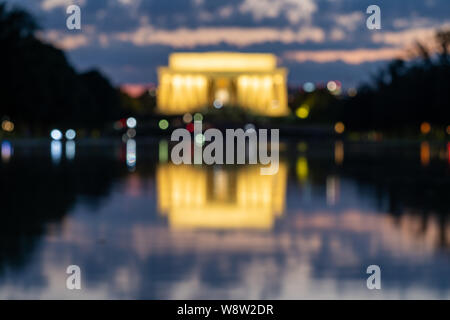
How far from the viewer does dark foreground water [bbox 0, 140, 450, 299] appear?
33.9 ft

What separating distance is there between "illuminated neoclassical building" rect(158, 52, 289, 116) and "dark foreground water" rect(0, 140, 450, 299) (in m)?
168

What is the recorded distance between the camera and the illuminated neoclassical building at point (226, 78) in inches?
7692

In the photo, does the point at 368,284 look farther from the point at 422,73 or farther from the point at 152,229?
the point at 422,73

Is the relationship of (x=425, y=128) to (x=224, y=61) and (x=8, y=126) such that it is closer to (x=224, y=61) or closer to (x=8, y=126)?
(x=8, y=126)

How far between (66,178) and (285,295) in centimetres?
2102

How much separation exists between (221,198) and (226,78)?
177331mm

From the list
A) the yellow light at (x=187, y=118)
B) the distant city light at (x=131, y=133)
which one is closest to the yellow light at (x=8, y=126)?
the distant city light at (x=131, y=133)

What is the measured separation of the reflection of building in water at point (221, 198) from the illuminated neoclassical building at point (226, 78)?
534ft

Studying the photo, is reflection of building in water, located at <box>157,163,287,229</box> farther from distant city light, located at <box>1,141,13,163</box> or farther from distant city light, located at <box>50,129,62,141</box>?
distant city light, located at <box>50,129,62,141</box>

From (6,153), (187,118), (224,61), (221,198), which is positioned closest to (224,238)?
(221,198)

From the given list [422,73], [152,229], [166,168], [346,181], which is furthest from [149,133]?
[152,229]

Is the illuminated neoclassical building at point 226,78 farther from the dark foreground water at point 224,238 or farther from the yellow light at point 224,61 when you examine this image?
the dark foreground water at point 224,238
